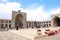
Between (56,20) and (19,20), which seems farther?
(19,20)

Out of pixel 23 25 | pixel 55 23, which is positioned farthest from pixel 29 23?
pixel 55 23

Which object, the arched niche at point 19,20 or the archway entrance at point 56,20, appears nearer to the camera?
the archway entrance at point 56,20

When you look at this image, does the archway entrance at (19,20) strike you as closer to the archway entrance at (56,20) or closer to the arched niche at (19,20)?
the arched niche at (19,20)

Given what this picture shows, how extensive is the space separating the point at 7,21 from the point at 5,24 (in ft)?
4.86

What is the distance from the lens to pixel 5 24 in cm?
4409

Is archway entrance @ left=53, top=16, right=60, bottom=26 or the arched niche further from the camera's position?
the arched niche

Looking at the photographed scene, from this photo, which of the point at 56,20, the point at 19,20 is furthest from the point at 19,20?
the point at 56,20

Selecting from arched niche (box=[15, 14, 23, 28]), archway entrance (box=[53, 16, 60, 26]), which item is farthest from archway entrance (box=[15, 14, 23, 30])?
archway entrance (box=[53, 16, 60, 26])

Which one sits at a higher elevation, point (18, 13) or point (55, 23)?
point (18, 13)

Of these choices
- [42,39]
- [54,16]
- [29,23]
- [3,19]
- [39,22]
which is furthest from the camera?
[39,22]

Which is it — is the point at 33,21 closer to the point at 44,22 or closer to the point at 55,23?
the point at 44,22

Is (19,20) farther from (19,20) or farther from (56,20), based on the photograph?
(56,20)

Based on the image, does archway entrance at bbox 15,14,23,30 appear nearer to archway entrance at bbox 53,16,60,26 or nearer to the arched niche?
the arched niche

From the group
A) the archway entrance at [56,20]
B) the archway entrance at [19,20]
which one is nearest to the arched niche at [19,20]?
the archway entrance at [19,20]
